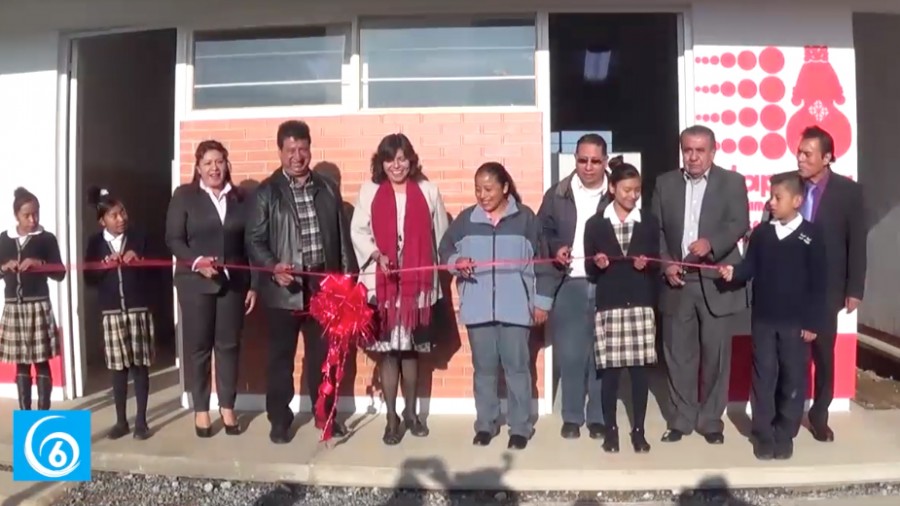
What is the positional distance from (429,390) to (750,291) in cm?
228

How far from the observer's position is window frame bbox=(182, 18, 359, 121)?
20.3ft

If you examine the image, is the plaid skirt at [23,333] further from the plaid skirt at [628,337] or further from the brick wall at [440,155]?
the plaid skirt at [628,337]

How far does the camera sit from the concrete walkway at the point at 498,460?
479 centimetres

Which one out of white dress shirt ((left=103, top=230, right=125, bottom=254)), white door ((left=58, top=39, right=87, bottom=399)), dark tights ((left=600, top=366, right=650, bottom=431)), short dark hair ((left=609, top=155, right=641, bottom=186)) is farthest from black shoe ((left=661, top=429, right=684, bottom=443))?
white door ((left=58, top=39, right=87, bottom=399))

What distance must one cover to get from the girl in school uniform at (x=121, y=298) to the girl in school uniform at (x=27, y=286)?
0.40 m

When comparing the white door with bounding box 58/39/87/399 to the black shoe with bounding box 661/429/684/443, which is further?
the white door with bounding box 58/39/87/399

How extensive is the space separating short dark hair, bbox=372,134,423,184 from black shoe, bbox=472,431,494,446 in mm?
1619

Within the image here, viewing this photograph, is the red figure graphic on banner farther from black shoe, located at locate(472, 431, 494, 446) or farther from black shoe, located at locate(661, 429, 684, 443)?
black shoe, located at locate(472, 431, 494, 446)

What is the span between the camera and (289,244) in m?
5.25

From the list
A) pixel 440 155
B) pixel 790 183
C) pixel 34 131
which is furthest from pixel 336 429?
pixel 34 131

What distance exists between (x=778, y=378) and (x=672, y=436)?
2.38 feet

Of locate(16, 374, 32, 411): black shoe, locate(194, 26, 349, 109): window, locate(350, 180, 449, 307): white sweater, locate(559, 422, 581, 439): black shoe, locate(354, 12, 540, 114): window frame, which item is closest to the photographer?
locate(350, 180, 449, 307): white sweater

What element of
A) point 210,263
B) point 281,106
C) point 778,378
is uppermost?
point 281,106

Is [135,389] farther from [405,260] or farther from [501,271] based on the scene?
[501,271]
